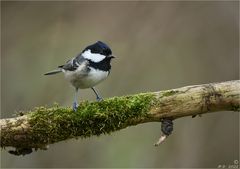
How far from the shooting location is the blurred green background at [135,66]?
16.8ft

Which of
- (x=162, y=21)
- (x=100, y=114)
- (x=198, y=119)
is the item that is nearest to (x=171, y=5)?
(x=162, y=21)

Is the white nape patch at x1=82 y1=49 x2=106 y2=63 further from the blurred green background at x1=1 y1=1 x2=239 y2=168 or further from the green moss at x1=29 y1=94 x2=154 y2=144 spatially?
the blurred green background at x1=1 y1=1 x2=239 y2=168

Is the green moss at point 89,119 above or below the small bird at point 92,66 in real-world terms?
below

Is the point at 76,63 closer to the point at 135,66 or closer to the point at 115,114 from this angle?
the point at 115,114

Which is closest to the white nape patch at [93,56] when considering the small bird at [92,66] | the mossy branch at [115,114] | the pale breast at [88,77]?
the small bird at [92,66]

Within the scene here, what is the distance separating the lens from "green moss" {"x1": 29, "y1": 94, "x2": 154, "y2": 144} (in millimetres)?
3215

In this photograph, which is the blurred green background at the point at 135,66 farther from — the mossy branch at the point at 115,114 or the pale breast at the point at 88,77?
the mossy branch at the point at 115,114

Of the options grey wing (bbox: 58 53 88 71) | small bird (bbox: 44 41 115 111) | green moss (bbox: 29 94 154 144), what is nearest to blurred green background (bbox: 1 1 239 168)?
grey wing (bbox: 58 53 88 71)

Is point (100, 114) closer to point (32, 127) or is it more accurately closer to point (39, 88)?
point (32, 127)

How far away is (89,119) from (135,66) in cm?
230

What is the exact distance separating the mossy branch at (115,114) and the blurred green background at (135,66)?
6.31 ft

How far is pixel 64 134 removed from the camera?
3.25m

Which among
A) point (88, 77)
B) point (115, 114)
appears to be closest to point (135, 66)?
point (88, 77)

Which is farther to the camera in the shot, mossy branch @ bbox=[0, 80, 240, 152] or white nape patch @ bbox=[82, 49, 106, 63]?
white nape patch @ bbox=[82, 49, 106, 63]
